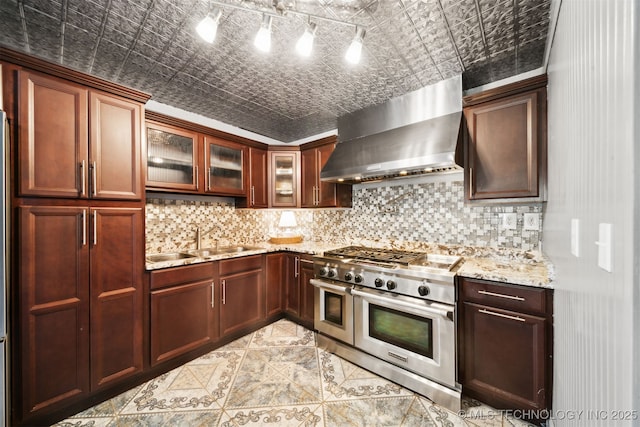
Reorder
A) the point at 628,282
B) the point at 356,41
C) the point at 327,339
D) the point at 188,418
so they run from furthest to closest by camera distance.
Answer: the point at 327,339 → the point at 188,418 → the point at 356,41 → the point at 628,282

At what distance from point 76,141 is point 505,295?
294 cm

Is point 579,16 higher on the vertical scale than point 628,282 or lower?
higher

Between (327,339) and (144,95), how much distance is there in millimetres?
2611

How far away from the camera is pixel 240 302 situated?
8.52ft

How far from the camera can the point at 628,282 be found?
1.54 feet

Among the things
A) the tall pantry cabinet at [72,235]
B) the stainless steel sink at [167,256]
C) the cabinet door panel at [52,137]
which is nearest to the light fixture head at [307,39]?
the tall pantry cabinet at [72,235]

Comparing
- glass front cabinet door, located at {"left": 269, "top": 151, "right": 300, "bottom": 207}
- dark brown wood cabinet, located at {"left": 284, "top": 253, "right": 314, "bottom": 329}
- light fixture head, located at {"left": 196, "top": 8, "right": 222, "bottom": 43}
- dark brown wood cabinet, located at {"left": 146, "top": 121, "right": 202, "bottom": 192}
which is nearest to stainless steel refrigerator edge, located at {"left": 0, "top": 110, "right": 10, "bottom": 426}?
dark brown wood cabinet, located at {"left": 146, "top": 121, "right": 202, "bottom": 192}

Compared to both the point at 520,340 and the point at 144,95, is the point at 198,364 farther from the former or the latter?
the point at 520,340

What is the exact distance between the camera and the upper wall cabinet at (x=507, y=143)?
1.73 metres

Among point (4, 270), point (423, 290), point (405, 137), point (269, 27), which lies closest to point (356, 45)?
point (269, 27)

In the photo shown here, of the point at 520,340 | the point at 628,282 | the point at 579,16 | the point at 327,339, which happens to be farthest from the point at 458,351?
the point at 579,16

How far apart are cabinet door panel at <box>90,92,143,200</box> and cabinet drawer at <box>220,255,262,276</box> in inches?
38.2

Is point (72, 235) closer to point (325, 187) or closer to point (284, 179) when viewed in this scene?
point (284, 179)

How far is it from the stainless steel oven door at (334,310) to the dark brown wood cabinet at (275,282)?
62 centimetres
